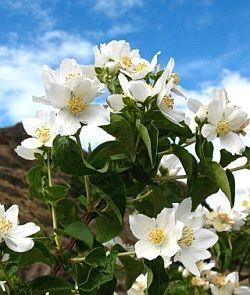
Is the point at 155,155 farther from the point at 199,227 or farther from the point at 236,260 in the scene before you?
the point at 236,260

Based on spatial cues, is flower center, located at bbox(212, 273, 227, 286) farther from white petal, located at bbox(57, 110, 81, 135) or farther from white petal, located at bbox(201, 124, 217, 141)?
white petal, located at bbox(57, 110, 81, 135)

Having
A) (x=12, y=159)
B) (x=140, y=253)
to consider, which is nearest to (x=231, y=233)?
(x=140, y=253)

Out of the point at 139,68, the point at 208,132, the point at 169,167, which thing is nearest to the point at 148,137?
the point at 208,132

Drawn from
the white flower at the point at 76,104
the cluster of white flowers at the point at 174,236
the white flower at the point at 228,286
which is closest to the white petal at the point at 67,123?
the white flower at the point at 76,104

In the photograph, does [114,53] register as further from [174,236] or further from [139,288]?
[139,288]

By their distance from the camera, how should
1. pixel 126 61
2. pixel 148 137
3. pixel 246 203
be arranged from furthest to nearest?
1. pixel 246 203
2. pixel 126 61
3. pixel 148 137

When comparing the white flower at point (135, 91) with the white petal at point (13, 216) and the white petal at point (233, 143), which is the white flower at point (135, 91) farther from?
the white petal at point (13, 216)
